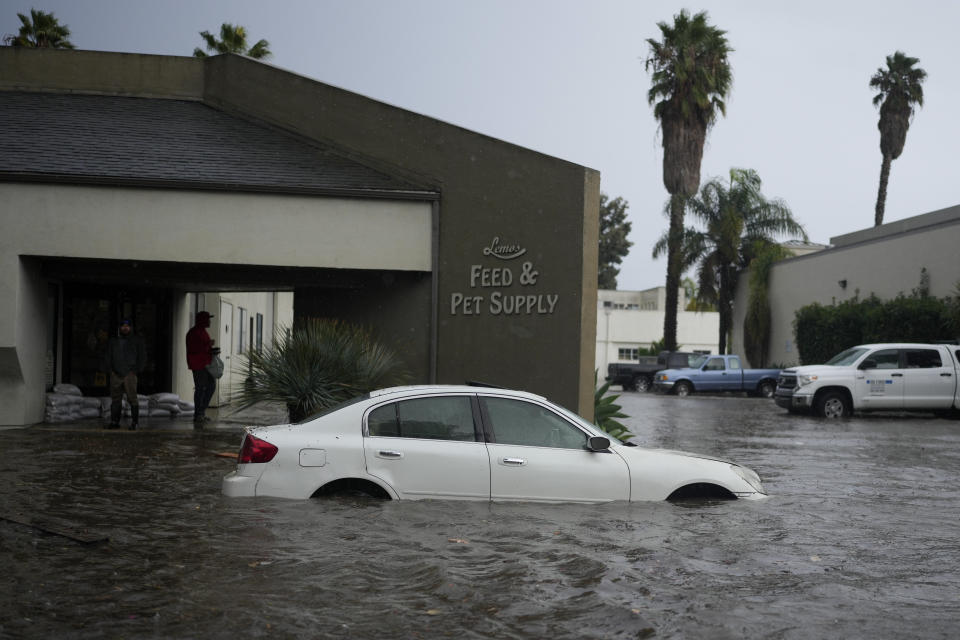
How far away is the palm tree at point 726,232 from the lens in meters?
42.7

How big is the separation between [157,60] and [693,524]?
15.5 meters

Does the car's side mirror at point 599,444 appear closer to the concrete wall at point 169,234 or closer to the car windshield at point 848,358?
the concrete wall at point 169,234

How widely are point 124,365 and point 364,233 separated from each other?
4.15 m

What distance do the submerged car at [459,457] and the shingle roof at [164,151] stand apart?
7.86m

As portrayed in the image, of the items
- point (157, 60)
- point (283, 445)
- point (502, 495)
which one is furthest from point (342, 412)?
point (157, 60)

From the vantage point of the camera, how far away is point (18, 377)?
15.6m

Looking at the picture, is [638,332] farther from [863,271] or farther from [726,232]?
[863,271]

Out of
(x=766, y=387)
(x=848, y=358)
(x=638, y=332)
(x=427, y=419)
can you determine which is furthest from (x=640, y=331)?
(x=427, y=419)

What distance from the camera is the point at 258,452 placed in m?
8.08

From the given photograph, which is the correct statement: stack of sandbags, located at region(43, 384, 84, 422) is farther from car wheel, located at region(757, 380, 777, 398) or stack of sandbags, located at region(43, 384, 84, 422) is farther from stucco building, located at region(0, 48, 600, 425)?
car wheel, located at region(757, 380, 777, 398)

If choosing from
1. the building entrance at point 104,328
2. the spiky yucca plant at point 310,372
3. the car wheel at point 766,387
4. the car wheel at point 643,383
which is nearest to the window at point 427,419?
the spiky yucca plant at point 310,372

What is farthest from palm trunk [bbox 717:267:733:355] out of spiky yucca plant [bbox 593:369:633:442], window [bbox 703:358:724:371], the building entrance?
the building entrance

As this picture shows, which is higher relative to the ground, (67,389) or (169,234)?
(169,234)

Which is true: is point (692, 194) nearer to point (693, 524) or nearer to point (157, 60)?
point (157, 60)
